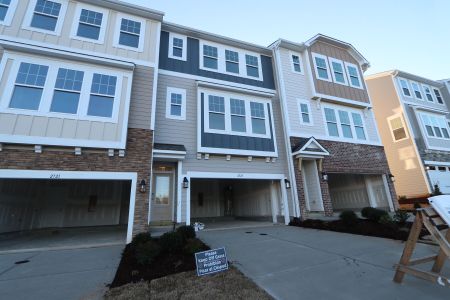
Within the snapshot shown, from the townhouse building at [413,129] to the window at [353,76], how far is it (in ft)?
17.9

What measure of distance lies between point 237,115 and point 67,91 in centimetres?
660

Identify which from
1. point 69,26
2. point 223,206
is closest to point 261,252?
point 223,206

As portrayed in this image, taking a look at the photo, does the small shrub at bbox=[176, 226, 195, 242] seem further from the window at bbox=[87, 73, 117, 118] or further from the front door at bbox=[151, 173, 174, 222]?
the window at bbox=[87, 73, 117, 118]

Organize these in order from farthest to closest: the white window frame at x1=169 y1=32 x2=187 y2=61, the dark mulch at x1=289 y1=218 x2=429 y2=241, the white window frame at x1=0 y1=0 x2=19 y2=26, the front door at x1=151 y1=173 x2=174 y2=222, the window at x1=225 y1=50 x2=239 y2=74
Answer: the window at x1=225 y1=50 x2=239 y2=74 < the white window frame at x1=169 y1=32 x2=187 y2=61 < the front door at x1=151 y1=173 x2=174 y2=222 < the white window frame at x1=0 y1=0 x2=19 y2=26 < the dark mulch at x1=289 y1=218 x2=429 y2=241

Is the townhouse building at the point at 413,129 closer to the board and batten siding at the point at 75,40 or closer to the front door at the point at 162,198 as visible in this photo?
the front door at the point at 162,198

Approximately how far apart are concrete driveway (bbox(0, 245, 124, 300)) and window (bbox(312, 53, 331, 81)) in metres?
12.9

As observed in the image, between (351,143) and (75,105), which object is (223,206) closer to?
(351,143)

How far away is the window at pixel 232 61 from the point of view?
11.8 metres

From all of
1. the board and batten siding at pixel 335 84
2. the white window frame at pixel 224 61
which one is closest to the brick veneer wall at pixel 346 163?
the board and batten siding at pixel 335 84

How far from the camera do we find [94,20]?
30.1 ft

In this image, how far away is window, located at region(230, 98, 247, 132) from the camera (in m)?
10.5

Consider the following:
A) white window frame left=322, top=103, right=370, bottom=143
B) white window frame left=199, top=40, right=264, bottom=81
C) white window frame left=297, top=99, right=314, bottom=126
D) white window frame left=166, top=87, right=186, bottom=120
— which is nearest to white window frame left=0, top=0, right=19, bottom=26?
white window frame left=166, top=87, right=186, bottom=120

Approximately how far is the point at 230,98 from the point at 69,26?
6.89 m

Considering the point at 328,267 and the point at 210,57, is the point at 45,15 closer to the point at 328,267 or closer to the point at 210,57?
the point at 210,57
